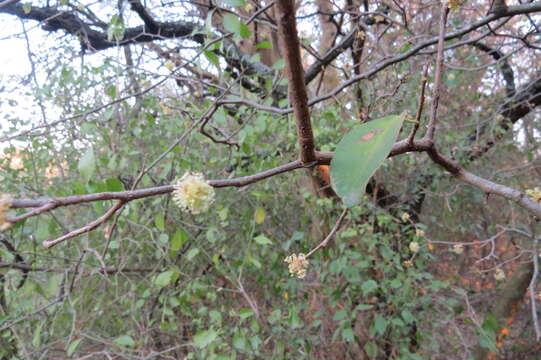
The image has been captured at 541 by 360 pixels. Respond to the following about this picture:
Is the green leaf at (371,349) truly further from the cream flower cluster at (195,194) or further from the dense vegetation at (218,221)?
the cream flower cluster at (195,194)

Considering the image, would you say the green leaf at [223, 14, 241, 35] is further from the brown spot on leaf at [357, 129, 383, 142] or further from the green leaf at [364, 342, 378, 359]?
the green leaf at [364, 342, 378, 359]

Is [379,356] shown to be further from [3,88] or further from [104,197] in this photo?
[3,88]

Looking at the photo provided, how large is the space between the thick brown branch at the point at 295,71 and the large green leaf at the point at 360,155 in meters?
0.05

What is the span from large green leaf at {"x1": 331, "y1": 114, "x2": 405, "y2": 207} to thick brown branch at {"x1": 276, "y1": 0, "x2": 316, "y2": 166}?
0.05m

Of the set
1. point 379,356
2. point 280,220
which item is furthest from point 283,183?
point 379,356

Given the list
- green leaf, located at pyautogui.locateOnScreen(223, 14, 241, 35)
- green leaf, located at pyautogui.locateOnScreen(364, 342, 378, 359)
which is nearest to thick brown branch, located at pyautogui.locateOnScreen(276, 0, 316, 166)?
green leaf, located at pyautogui.locateOnScreen(223, 14, 241, 35)

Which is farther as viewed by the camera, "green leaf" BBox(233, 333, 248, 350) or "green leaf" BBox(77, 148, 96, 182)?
"green leaf" BBox(233, 333, 248, 350)

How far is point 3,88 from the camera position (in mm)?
1823

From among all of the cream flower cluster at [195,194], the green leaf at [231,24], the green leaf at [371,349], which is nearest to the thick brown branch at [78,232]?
the cream flower cluster at [195,194]

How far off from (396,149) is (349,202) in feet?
0.53

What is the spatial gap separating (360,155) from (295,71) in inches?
4.2

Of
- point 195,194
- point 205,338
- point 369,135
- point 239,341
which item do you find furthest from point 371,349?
point 369,135

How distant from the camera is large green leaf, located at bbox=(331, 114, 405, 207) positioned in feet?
1.13

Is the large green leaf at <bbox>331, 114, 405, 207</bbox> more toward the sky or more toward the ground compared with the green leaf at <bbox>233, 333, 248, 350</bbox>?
more toward the sky
